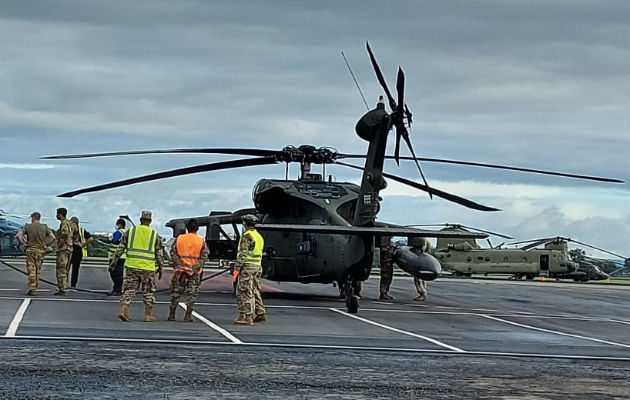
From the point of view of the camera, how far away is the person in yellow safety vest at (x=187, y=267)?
17422 millimetres

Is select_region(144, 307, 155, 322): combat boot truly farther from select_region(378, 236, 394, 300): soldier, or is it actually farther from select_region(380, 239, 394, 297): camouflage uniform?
select_region(380, 239, 394, 297): camouflage uniform

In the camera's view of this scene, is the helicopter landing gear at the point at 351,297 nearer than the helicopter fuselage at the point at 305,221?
Yes

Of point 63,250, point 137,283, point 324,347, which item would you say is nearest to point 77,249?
point 63,250

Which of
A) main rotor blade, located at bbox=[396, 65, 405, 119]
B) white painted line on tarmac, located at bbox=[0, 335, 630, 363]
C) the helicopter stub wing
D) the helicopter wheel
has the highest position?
main rotor blade, located at bbox=[396, 65, 405, 119]

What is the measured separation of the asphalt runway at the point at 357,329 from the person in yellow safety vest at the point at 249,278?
0.30m

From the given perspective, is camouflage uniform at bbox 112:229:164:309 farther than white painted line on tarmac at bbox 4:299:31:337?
Yes

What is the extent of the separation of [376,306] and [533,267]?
2908 centimetres

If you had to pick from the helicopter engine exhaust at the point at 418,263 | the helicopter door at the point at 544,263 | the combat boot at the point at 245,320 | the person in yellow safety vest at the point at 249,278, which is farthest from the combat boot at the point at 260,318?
the helicopter door at the point at 544,263

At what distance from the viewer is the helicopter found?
50.6m

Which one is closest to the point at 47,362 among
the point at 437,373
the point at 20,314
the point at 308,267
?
the point at 437,373

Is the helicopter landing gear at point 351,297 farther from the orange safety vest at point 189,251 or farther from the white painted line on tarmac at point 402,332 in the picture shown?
the orange safety vest at point 189,251

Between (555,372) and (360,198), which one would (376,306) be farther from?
(555,372)

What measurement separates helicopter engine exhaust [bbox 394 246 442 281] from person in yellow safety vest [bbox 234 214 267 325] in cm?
559

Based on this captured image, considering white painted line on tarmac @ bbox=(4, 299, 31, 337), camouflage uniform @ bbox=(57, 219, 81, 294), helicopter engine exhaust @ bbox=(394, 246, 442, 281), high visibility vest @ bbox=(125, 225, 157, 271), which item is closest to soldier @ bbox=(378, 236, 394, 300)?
helicopter engine exhaust @ bbox=(394, 246, 442, 281)
